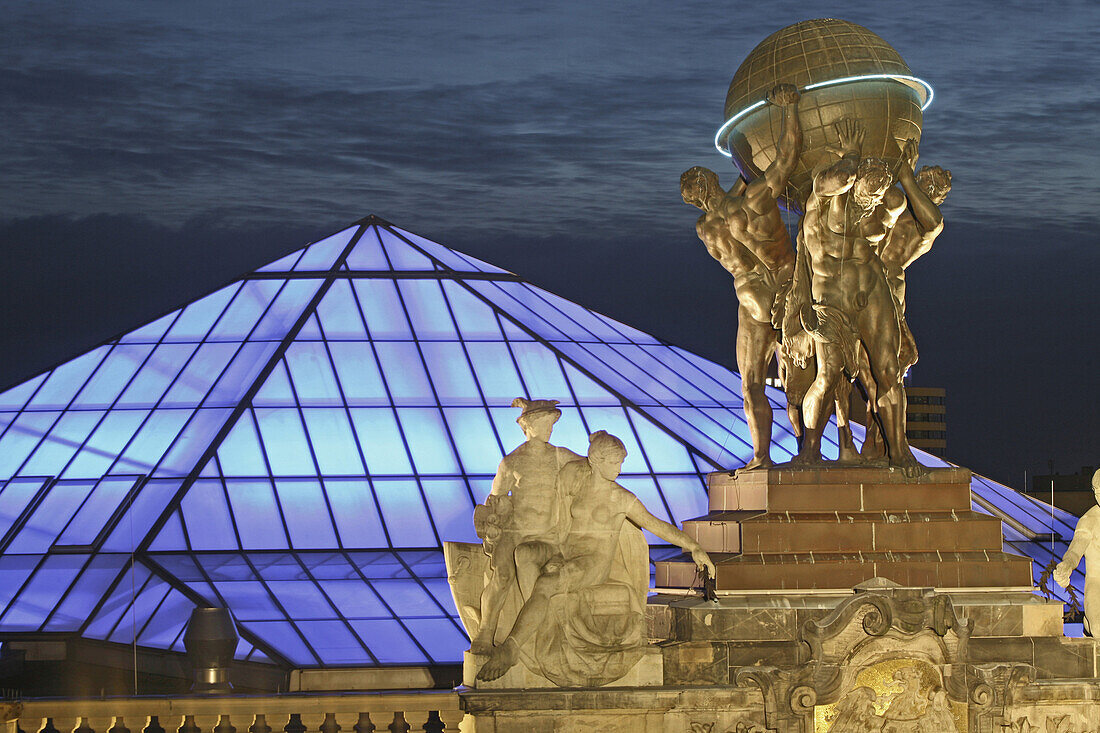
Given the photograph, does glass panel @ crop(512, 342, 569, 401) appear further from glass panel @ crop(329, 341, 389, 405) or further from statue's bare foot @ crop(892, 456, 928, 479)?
statue's bare foot @ crop(892, 456, 928, 479)

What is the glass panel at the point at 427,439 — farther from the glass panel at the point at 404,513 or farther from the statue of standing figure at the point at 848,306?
the statue of standing figure at the point at 848,306

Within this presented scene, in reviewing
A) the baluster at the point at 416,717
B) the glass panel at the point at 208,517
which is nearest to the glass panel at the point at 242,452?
the glass panel at the point at 208,517

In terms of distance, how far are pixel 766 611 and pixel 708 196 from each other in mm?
4933

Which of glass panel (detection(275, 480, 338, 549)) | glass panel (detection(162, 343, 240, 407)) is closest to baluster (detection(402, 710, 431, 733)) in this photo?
glass panel (detection(275, 480, 338, 549))

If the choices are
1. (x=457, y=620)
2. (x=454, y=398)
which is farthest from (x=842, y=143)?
(x=454, y=398)

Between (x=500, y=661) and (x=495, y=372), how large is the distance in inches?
732

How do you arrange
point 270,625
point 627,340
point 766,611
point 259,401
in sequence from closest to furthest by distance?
1. point 766,611
2. point 270,625
3. point 259,401
4. point 627,340

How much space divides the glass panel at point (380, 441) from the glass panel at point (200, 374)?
3337mm

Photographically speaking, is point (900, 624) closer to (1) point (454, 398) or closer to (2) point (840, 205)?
(2) point (840, 205)

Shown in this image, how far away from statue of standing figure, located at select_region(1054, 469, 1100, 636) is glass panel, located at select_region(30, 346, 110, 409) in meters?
23.0

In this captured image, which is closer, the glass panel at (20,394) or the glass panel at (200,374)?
the glass panel at (200,374)

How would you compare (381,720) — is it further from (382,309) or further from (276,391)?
(382,309)

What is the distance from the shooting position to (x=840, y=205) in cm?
1636

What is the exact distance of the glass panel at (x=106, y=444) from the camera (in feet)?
96.5
